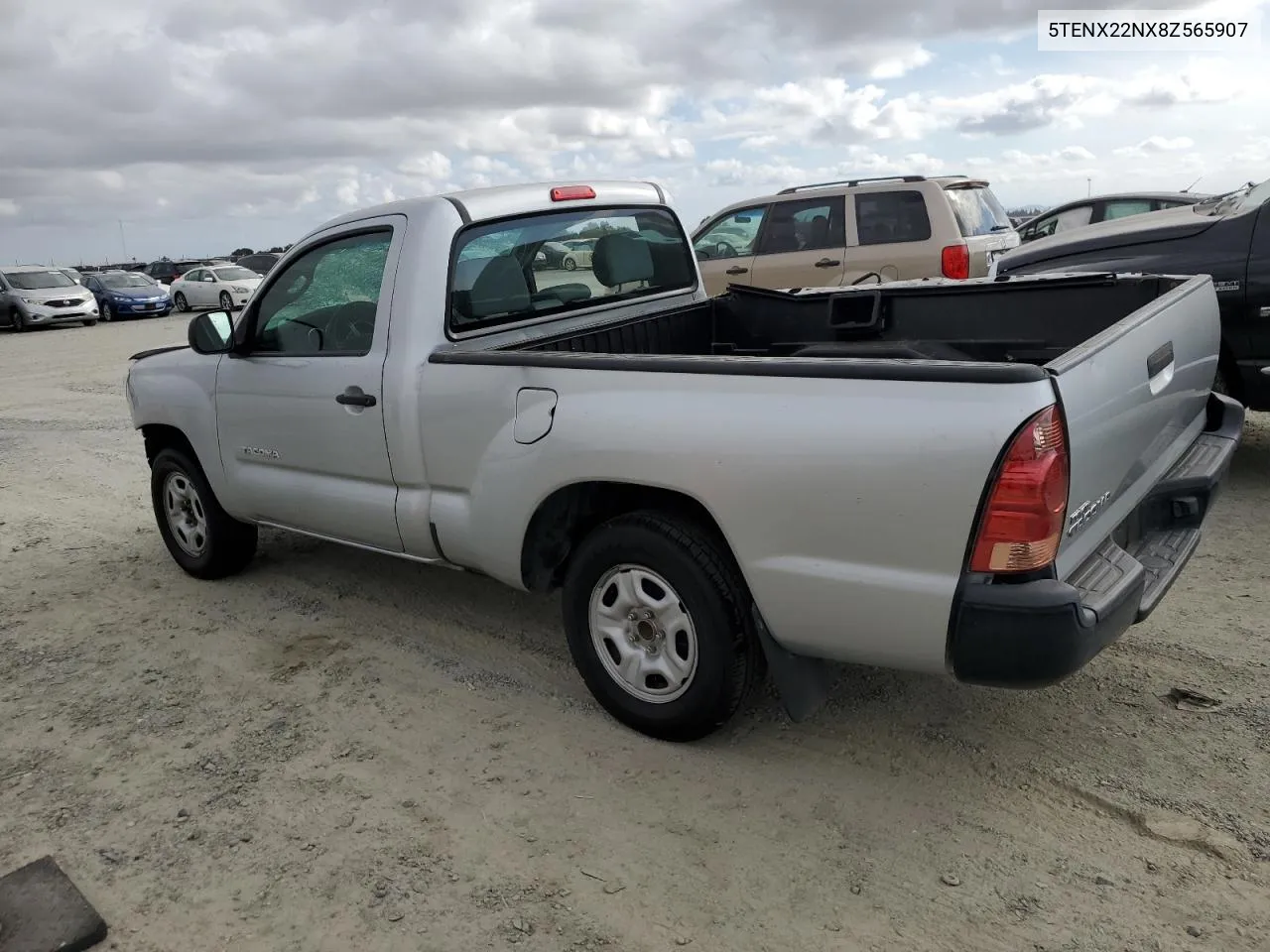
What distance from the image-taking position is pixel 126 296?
88.5 feet

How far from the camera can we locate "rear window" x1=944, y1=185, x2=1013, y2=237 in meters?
9.66

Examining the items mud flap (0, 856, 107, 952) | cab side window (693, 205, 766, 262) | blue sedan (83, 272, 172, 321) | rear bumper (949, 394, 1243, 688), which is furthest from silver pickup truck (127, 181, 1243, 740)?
blue sedan (83, 272, 172, 321)

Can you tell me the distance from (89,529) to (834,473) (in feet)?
17.8

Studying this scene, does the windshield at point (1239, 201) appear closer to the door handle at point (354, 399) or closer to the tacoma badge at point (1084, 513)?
the tacoma badge at point (1084, 513)

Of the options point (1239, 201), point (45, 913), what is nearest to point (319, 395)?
point (45, 913)

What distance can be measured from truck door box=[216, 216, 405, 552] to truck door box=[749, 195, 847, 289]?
21.5 ft

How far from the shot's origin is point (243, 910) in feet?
8.96

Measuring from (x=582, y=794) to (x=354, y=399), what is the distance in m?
1.76

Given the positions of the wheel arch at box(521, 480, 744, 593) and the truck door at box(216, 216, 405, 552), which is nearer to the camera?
the wheel arch at box(521, 480, 744, 593)

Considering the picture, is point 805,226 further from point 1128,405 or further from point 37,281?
point 37,281

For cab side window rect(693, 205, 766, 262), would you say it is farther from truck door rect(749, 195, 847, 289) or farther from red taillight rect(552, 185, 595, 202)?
red taillight rect(552, 185, 595, 202)

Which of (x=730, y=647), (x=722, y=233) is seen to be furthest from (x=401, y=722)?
(x=722, y=233)

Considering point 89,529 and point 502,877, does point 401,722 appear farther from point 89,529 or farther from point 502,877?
point 89,529

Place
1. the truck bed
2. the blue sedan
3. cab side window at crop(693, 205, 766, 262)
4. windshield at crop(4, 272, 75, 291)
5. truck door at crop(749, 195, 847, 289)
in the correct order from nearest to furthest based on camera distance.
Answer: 1. the truck bed
2. truck door at crop(749, 195, 847, 289)
3. cab side window at crop(693, 205, 766, 262)
4. windshield at crop(4, 272, 75, 291)
5. the blue sedan
